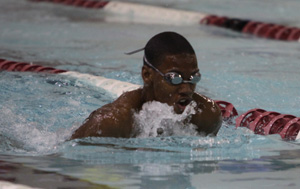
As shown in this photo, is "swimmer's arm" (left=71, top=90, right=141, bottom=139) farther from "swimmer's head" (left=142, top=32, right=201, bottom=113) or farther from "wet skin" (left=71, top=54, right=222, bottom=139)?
"swimmer's head" (left=142, top=32, right=201, bottom=113)

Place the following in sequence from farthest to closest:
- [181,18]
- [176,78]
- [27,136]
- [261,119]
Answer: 1. [181,18]
2. [261,119]
3. [27,136]
4. [176,78]

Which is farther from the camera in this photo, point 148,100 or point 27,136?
point 27,136

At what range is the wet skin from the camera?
2.79 meters

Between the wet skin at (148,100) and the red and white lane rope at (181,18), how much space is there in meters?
4.25

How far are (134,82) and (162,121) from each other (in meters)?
1.96

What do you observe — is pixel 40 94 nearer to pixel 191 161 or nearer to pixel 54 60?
pixel 54 60

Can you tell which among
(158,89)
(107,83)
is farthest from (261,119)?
(107,83)

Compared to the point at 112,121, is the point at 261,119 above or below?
below

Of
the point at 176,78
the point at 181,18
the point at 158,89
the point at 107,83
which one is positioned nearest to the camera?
the point at 176,78

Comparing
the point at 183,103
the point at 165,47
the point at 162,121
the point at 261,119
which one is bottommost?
the point at 261,119

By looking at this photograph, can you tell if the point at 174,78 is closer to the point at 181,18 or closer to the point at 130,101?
the point at 130,101

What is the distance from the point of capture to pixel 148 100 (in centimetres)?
293

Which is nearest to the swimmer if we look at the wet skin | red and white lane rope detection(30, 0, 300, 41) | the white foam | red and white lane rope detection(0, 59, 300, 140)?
the wet skin

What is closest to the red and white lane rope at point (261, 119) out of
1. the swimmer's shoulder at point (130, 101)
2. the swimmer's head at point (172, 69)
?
the swimmer's shoulder at point (130, 101)
